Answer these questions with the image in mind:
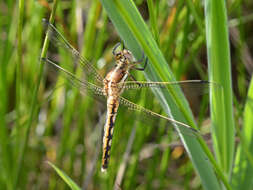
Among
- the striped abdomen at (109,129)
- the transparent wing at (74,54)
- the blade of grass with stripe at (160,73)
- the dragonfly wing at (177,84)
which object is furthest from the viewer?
the striped abdomen at (109,129)

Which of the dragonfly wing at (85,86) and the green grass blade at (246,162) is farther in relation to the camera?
the dragonfly wing at (85,86)

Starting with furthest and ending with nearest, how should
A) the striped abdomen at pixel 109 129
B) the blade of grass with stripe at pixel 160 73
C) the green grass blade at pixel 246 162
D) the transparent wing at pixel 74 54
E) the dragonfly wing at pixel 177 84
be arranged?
the striped abdomen at pixel 109 129
the transparent wing at pixel 74 54
the green grass blade at pixel 246 162
the dragonfly wing at pixel 177 84
the blade of grass with stripe at pixel 160 73

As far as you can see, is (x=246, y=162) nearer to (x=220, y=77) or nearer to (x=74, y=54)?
(x=220, y=77)

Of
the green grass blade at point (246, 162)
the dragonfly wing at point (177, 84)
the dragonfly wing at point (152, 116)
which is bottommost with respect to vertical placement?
the green grass blade at point (246, 162)

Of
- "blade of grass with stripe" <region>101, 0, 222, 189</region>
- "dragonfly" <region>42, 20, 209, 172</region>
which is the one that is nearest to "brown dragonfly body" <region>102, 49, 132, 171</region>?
"dragonfly" <region>42, 20, 209, 172</region>

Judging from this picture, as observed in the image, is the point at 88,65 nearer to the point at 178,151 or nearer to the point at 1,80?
the point at 1,80

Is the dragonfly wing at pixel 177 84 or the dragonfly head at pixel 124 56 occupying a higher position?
the dragonfly head at pixel 124 56

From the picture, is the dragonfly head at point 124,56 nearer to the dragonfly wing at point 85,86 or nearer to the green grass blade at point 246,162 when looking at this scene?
the dragonfly wing at point 85,86

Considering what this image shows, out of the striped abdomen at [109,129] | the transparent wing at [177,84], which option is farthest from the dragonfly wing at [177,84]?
the striped abdomen at [109,129]

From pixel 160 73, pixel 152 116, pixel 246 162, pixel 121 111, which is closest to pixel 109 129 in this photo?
pixel 121 111
